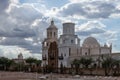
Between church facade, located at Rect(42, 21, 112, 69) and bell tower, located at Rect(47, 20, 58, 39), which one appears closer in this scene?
church facade, located at Rect(42, 21, 112, 69)

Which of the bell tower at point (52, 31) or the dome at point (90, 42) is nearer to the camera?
the dome at point (90, 42)

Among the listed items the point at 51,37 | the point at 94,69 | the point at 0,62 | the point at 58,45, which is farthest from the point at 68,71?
the point at 0,62

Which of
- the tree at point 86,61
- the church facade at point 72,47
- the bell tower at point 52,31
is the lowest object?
the tree at point 86,61

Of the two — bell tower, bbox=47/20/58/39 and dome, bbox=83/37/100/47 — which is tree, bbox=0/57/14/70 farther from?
dome, bbox=83/37/100/47

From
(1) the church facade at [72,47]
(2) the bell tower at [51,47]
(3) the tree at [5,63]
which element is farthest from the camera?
(3) the tree at [5,63]

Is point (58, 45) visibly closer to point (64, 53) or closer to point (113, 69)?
point (64, 53)

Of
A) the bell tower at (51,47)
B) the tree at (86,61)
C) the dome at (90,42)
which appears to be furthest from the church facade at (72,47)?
the tree at (86,61)

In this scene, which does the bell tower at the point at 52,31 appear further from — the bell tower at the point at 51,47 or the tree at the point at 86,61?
the tree at the point at 86,61

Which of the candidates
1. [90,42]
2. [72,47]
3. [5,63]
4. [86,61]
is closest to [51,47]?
[72,47]

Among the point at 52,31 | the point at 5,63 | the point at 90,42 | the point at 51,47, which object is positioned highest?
the point at 52,31

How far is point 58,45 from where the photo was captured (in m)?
119

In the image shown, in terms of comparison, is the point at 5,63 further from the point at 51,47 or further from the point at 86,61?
the point at 86,61

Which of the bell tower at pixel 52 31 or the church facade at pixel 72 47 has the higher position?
the bell tower at pixel 52 31

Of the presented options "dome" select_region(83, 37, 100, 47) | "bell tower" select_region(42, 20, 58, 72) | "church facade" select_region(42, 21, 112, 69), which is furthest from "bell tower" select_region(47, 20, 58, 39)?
"dome" select_region(83, 37, 100, 47)
